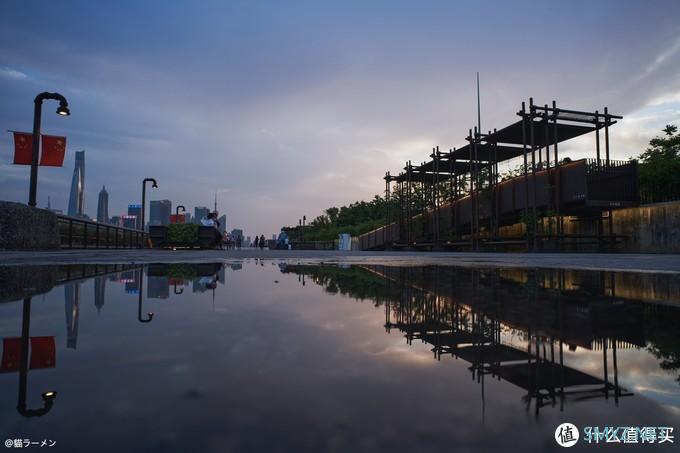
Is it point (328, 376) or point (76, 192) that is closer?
point (328, 376)

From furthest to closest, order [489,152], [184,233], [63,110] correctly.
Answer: [489,152], [184,233], [63,110]

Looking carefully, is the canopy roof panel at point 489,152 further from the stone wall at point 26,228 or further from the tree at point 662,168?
the stone wall at point 26,228

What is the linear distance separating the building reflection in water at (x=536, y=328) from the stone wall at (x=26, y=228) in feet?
30.3

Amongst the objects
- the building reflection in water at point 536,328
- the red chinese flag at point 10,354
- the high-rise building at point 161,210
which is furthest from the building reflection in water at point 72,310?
the high-rise building at point 161,210

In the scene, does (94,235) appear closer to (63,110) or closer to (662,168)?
(63,110)

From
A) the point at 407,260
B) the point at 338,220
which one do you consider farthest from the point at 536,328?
the point at 338,220

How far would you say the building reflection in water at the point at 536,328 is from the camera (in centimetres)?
93

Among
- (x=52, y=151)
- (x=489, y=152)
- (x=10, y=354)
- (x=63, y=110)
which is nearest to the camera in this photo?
(x=10, y=354)

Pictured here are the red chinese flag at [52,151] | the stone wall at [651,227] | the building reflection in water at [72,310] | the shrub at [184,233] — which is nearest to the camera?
the building reflection in water at [72,310]

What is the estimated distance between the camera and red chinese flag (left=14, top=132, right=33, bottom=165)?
11.4 metres

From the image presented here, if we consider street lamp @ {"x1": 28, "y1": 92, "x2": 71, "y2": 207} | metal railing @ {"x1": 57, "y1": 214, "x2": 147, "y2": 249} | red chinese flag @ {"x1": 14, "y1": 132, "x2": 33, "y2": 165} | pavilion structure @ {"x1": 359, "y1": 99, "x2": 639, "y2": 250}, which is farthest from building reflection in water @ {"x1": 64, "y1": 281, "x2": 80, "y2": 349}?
pavilion structure @ {"x1": 359, "y1": 99, "x2": 639, "y2": 250}

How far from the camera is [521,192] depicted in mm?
20891

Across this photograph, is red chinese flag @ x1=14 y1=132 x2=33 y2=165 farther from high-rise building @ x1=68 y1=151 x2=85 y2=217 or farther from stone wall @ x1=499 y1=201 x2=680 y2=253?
high-rise building @ x1=68 y1=151 x2=85 y2=217

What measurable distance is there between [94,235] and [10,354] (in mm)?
18865
